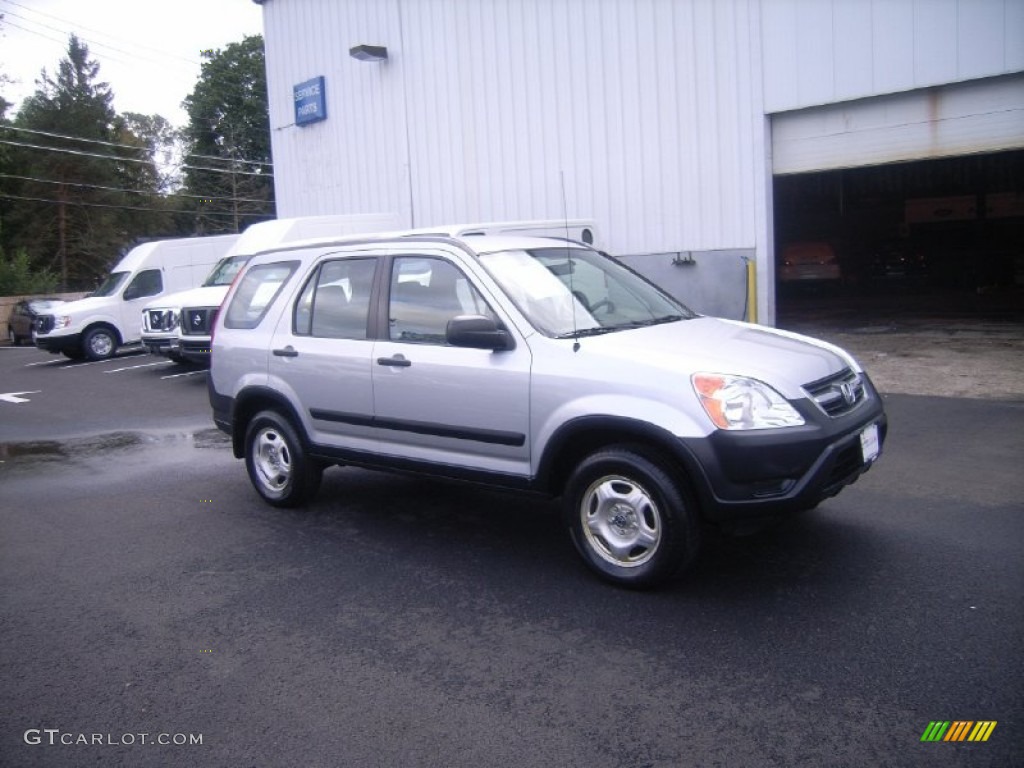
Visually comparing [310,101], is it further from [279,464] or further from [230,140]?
[230,140]

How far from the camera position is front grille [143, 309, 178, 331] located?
49.2ft

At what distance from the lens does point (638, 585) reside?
14.6 ft

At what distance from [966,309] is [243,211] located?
4856 cm

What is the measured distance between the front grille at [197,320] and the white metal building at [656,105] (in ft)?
17.5

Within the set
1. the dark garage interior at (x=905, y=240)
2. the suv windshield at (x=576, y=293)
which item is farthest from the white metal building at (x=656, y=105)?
the dark garage interior at (x=905, y=240)

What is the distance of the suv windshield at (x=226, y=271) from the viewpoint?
14812 mm

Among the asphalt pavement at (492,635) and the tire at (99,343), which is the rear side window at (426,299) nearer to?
the asphalt pavement at (492,635)

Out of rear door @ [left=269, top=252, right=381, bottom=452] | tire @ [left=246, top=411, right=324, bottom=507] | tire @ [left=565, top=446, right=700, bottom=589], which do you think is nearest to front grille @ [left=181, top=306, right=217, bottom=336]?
tire @ [left=246, top=411, right=324, bottom=507]

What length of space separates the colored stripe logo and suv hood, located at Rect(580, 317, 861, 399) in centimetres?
157

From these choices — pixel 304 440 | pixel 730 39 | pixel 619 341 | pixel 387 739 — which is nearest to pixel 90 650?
pixel 387 739

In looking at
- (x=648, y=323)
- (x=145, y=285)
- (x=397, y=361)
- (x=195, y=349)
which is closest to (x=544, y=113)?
(x=195, y=349)

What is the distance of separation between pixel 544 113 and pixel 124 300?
10026 mm

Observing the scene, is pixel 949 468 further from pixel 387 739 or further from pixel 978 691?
pixel 387 739

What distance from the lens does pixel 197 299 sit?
14.1 metres
